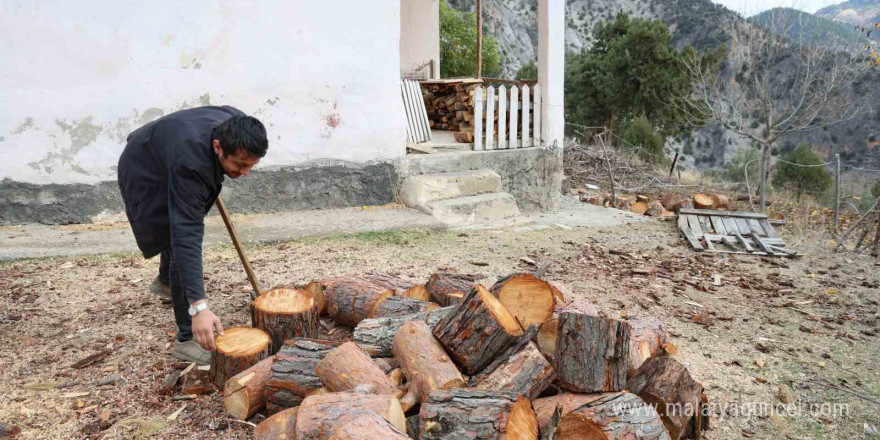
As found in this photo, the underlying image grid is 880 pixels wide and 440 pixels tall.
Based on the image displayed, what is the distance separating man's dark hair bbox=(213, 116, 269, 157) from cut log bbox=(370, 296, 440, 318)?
4.02 ft

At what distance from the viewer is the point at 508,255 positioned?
18.7 feet

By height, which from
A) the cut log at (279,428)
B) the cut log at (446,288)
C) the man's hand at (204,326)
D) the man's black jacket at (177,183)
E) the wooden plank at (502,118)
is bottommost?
the cut log at (279,428)

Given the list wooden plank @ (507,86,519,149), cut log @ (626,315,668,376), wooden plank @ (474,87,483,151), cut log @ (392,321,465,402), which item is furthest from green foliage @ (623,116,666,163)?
cut log @ (392,321,465,402)

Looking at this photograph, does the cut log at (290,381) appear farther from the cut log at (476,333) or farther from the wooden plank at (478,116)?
the wooden plank at (478,116)

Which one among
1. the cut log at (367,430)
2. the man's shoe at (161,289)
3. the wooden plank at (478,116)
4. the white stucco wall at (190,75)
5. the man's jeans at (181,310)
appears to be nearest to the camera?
the cut log at (367,430)

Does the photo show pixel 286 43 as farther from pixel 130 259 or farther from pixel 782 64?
pixel 782 64

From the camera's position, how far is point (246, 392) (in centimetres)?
260

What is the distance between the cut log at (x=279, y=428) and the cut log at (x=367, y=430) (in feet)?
1.27

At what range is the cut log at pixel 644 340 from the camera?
9.37 ft

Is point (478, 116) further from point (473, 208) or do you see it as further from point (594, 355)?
point (594, 355)

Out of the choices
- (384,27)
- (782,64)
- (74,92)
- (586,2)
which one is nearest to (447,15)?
(384,27)

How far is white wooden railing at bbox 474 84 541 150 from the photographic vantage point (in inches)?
302

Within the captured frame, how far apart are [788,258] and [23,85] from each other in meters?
8.01

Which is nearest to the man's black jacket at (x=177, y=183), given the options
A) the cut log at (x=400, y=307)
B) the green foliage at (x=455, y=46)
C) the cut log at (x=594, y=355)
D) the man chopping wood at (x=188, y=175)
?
the man chopping wood at (x=188, y=175)
